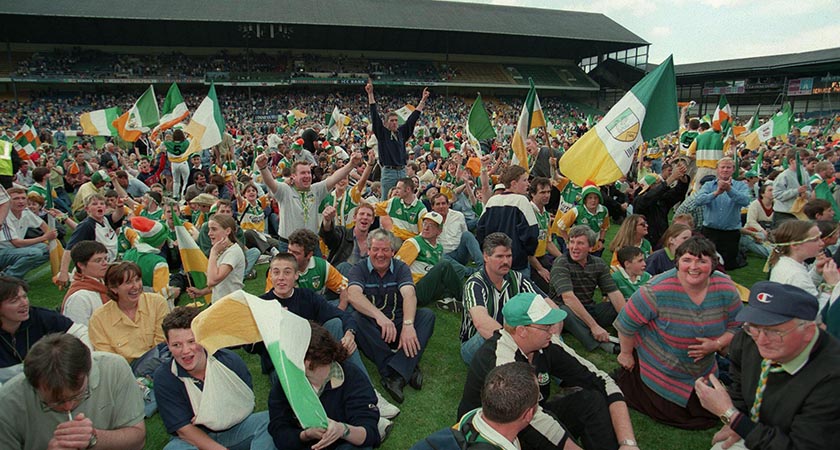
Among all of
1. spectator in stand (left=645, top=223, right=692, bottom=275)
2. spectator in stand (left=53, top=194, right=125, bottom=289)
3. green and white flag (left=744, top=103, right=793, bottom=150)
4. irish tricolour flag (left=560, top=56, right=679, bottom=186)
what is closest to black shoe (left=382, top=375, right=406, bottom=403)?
spectator in stand (left=645, top=223, right=692, bottom=275)

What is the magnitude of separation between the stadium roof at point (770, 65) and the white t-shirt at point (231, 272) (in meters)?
36.3

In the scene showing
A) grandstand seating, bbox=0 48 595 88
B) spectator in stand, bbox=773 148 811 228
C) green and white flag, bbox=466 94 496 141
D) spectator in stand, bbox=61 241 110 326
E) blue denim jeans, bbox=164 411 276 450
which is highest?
grandstand seating, bbox=0 48 595 88

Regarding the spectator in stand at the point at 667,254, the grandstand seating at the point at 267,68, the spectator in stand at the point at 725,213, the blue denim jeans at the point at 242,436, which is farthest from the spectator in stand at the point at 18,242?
the grandstand seating at the point at 267,68

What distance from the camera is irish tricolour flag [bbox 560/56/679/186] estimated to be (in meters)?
5.57

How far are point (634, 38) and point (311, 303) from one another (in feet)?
164

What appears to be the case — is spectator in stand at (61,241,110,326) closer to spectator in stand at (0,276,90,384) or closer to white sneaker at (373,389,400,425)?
spectator in stand at (0,276,90,384)

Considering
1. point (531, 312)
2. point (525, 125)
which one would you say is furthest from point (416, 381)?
point (525, 125)

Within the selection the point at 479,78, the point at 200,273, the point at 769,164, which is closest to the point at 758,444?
the point at 200,273

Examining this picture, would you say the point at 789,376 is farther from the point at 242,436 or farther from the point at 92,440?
the point at 92,440

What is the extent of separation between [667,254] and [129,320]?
5.24 meters

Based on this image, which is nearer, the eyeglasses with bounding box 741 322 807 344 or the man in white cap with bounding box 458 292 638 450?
the eyeglasses with bounding box 741 322 807 344

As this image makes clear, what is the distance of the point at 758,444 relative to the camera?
96.3 inches

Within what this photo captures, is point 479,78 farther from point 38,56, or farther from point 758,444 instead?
point 758,444

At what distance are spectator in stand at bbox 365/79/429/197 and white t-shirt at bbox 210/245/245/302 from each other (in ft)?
12.7
